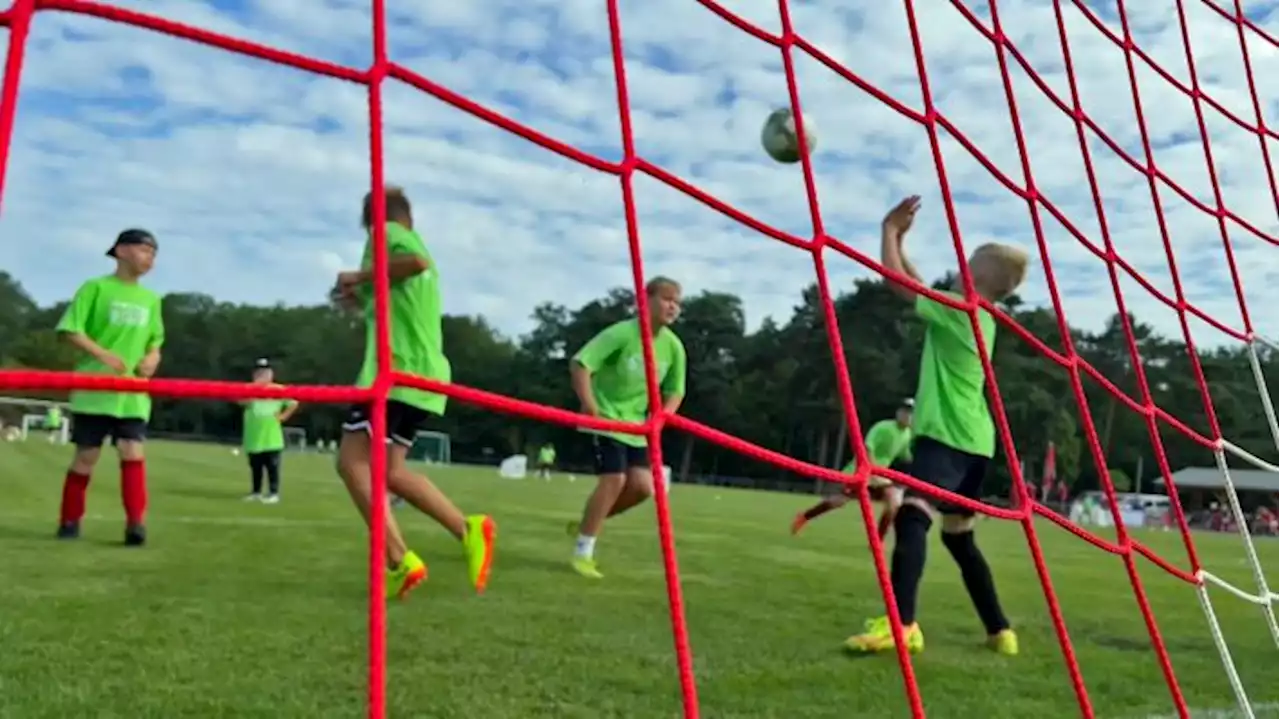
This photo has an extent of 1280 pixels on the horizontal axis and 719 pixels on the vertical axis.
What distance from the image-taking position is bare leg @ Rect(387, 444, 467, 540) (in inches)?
162

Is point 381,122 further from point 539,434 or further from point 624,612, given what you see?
point 539,434

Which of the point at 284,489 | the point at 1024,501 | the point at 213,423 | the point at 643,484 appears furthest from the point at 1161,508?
the point at 213,423

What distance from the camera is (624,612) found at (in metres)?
4.09

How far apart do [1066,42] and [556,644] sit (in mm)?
2387

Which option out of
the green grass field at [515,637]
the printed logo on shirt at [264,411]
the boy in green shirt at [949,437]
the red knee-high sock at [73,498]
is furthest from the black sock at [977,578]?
the printed logo on shirt at [264,411]

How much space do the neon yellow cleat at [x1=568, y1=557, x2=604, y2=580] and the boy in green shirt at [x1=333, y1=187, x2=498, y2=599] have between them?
951 mm

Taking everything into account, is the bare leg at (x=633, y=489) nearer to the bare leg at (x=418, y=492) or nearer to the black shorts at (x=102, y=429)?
the bare leg at (x=418, y=492)

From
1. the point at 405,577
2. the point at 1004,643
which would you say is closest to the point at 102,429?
the point at 405,577

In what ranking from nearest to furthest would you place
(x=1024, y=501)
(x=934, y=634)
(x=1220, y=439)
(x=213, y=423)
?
(x=1024, y=501), (x=1220, y=439), (x=934, y=634), (x=213, y=423)

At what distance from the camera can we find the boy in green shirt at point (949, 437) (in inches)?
→ 144

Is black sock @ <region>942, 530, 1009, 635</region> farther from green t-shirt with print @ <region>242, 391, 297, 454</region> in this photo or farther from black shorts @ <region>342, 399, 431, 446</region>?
green t-shirt with print @ <region>242, 391, 297, 454</region>

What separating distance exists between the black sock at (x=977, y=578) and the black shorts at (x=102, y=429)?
3154 millimetres

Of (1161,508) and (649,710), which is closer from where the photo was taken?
(649,710)

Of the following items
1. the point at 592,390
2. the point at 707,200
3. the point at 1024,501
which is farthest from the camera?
the point at 592,390
